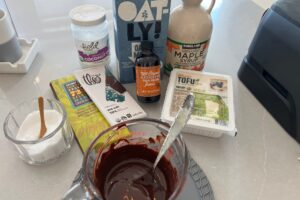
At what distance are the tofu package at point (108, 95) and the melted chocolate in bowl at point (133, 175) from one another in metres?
0.10

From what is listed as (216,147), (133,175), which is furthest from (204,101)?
(133,175)

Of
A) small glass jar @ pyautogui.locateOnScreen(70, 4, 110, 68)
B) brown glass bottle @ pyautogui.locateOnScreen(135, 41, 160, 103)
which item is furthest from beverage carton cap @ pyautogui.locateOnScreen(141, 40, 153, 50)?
small glass jar @ pyautogui.locateOnScreen(70, 4, 110, 68)

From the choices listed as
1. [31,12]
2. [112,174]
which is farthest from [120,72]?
[31,12]

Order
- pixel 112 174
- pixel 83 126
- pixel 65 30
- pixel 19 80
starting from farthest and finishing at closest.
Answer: pixel 65 30 < pixel 19 80 < pixel 83 126 < pixel 112 174

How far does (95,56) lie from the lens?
0.60 meters

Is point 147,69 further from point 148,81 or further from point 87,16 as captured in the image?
point 87,16

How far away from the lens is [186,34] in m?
0.55

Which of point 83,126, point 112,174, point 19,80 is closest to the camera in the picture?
point 112,174

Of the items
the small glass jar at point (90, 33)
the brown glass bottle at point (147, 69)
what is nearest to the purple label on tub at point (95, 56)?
the small glass jar at point (90, 33)

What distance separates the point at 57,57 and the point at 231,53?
1.38ft

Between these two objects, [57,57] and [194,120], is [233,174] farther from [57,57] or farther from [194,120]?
[57,57]

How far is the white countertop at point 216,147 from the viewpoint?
47 centimetres

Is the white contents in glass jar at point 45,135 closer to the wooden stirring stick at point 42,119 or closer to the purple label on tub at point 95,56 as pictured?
the wooden stirring stick at point 42,119

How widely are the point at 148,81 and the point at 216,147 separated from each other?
6.8 inches
